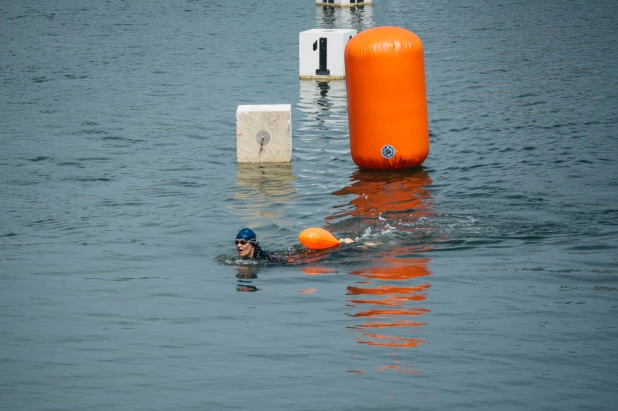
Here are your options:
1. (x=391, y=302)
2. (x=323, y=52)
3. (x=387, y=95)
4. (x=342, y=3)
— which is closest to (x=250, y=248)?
(x=391, y=302)

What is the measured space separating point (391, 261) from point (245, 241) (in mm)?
1892

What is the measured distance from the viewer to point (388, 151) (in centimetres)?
1717

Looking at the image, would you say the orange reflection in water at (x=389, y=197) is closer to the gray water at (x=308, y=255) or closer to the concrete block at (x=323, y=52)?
the gray water at (x=308, y=255)

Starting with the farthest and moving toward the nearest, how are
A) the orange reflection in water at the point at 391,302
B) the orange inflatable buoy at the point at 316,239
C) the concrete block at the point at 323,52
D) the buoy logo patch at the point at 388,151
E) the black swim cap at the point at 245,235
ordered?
1. the concrete block at the point at 323,52
2. the buoy logo patch at the point at 388,151
3. the orange inflatable buoy at the point at 316,239
4. the black swim cap at the point at 245,235
5. the orange reflection in water at the point at 391,302

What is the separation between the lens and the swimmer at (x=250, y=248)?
1268cm

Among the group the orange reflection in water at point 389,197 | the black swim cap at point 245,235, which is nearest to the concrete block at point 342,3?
the orange reflection in water at point 389,197

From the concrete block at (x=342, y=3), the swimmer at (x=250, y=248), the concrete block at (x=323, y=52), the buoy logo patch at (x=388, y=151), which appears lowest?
the swimmer at (x=250, y=248)

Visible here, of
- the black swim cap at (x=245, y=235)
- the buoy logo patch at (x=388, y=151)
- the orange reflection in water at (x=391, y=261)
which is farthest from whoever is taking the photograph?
the buoy logo patch at (x=388, y=151)

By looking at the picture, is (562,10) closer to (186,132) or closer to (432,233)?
(186,132)

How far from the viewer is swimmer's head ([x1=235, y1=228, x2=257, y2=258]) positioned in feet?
41.6

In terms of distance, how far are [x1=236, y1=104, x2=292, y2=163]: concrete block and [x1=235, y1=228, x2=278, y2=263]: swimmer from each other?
5.63 meters

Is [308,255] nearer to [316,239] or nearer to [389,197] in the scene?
[316,239]

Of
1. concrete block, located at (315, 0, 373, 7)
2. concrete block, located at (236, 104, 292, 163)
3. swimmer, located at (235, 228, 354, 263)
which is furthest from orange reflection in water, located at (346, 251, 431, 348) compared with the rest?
concrete block, located at (315, 0, 373, 7)

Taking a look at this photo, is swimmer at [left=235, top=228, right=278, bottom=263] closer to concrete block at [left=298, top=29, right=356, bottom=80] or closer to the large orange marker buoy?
the large orange marker buoy
